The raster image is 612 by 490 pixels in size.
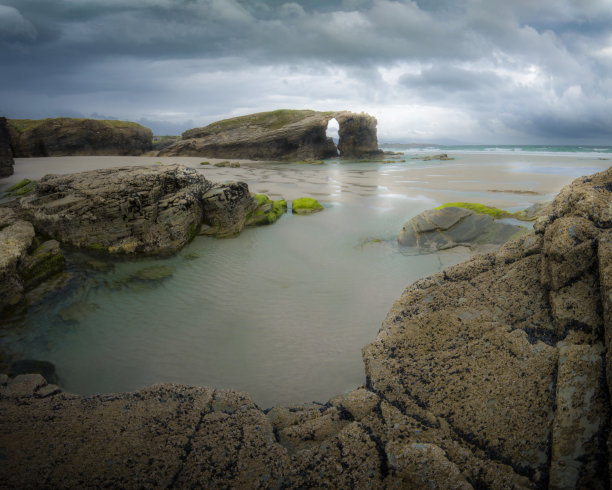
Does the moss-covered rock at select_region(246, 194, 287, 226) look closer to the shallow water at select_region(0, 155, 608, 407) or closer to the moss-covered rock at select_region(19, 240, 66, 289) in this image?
the shallow water at select_region(0, 155, 608, 407)

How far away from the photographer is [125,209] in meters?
8.80

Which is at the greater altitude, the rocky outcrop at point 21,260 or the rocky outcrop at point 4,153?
the rocky outcrop at point 4,153

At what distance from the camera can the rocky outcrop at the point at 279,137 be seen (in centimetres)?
4638

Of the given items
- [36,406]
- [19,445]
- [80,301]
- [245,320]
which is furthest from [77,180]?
[19,445]

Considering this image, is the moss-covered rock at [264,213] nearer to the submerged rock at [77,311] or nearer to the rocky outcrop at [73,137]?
the submerged rock at [77,311]

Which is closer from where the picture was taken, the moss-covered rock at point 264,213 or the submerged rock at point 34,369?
the submerged rock at point 34,369

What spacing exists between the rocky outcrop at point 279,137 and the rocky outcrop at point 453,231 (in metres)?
38.6

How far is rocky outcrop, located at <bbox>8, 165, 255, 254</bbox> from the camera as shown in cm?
852

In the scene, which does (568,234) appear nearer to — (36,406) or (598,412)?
(598,412)

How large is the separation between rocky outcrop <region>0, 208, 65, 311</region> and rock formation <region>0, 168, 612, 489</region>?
3021 millimetres

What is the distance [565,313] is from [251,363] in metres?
4.45

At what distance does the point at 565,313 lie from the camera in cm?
287

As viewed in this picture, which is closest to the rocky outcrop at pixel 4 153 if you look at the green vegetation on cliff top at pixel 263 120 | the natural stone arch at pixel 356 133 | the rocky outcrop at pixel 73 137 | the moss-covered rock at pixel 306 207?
the moss-covered rock at pixel 306 207

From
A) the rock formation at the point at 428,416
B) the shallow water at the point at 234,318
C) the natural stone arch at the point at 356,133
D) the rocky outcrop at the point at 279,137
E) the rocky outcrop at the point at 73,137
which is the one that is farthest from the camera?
the natural stone arch at the point at 356,133
